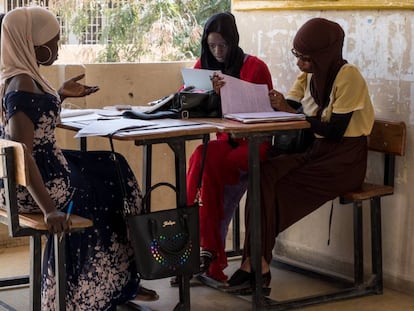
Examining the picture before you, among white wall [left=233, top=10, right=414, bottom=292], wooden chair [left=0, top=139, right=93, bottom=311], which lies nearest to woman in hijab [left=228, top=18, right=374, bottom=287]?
white wall [left=233, top=10, right=414, bottom=292]

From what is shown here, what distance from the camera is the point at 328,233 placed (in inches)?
189

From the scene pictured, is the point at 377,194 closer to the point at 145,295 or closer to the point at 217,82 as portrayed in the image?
the point at 217,82

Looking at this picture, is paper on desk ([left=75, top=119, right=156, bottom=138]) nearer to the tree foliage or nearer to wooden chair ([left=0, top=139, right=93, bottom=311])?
wooden chair ([left=0, top=139, right=93, bottom=311])

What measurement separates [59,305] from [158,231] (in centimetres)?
56

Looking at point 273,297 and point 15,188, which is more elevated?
point 15,188

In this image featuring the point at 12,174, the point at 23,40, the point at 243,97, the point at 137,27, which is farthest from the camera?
the point at 137,27

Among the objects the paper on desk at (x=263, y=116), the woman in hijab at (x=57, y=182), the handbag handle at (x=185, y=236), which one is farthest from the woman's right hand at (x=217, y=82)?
the handbag handle at (x=185, y=236)

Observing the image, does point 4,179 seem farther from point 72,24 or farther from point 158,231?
point 72,24

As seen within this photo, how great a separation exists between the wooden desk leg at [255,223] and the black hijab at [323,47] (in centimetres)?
56

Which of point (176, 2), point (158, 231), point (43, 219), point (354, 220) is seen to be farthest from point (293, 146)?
point (176, 2)

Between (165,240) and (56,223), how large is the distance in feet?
1.94

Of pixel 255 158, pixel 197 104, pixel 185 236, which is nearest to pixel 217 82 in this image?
pixel 197 104

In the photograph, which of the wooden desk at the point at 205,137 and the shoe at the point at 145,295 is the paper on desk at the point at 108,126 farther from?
the shoe at the point at 145,295

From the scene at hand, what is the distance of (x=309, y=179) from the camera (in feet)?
13.9
